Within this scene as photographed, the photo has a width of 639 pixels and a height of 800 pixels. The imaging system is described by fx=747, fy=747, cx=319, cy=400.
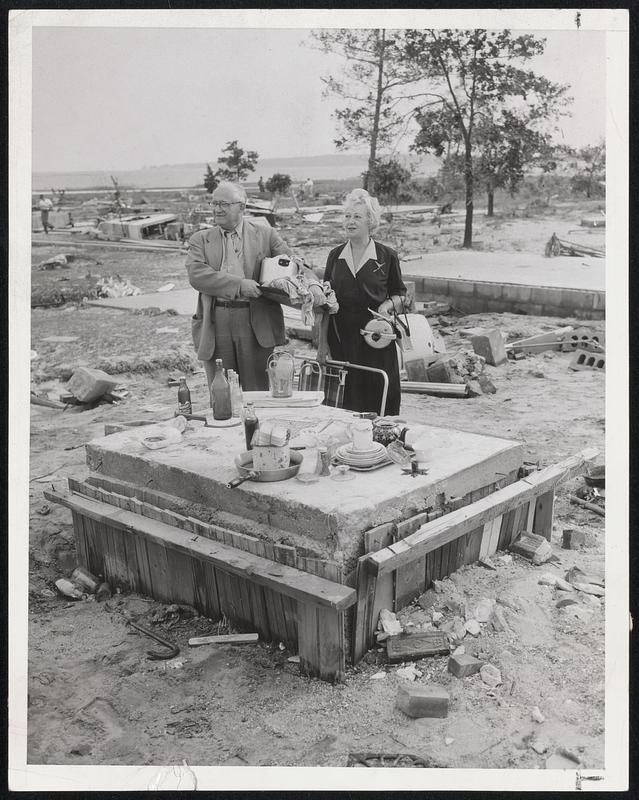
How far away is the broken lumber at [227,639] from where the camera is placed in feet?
12.1

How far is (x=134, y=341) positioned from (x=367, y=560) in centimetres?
693

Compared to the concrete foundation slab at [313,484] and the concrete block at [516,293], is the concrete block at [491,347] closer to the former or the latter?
the concrete block at [516,293]

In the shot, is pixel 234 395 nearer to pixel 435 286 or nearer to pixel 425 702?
pixel 425 702

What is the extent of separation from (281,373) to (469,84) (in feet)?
18.9

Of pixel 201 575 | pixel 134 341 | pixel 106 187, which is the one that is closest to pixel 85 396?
pixel 134 341

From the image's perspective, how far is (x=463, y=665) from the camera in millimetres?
3316

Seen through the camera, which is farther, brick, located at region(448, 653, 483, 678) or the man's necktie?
the man's necktie

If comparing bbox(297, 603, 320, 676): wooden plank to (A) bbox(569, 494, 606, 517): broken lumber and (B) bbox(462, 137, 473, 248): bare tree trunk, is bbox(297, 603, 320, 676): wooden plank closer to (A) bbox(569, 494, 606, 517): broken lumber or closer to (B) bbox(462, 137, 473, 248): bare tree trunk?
(A) bbox(569, 494, 606, 517): broken lumber

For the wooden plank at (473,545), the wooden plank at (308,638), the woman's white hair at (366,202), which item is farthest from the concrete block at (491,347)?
the wooden plank at (308,638)

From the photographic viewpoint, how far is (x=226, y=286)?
5125mm

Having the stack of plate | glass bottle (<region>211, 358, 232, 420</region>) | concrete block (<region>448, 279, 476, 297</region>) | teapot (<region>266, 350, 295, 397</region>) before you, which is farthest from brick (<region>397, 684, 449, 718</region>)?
concrete block (<region>448, 279, 476, 297</region>)

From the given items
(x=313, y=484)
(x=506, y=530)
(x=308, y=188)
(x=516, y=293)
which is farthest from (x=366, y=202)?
(x=308, y=188)

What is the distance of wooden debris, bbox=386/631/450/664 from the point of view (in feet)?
11.2

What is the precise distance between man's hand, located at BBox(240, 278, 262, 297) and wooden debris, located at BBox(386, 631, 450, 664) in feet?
8.56
